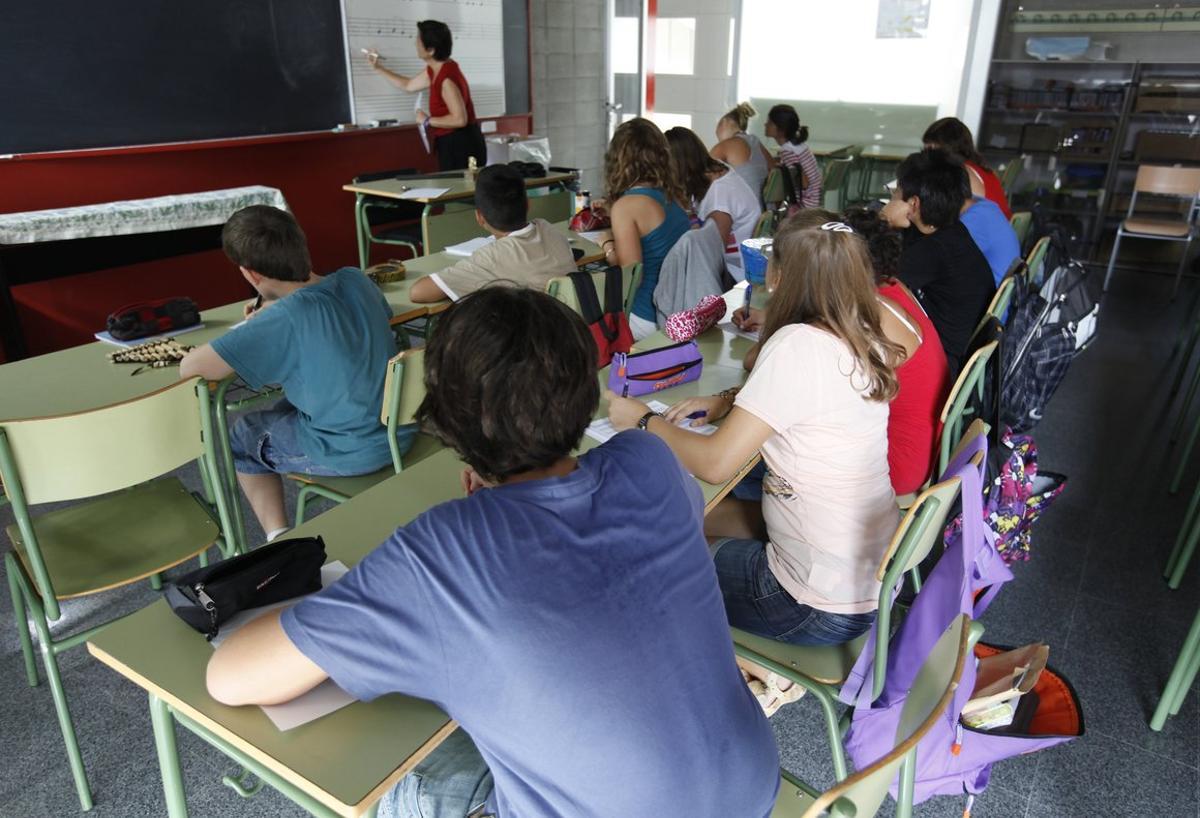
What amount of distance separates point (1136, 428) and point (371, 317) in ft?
11.6

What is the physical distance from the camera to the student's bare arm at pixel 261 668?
941 millimetres

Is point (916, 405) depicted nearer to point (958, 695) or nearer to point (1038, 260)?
point (958, 695)

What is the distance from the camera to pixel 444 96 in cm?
544

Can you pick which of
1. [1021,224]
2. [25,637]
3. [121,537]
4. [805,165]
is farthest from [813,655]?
[805,165]

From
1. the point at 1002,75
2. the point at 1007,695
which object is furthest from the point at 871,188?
the point at 1007,695

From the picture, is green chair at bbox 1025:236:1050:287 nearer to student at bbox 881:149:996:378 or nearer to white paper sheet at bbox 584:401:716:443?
student at bbox 881:149:996:378

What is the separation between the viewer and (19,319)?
397 centimetres

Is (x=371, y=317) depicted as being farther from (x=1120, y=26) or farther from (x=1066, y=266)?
(x=1120, y=26)

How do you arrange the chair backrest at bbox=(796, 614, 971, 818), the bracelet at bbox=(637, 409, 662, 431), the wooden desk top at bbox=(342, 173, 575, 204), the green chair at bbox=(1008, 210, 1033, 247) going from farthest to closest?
the wooden desk top at bbox=(342, 173, 575, 204)
the green chair at bbox=(1008, 210, 1033, 247)
the bracelet at bbox=(637, 409, 662, 431)
the chair backrest at bbox=(796, 614, 971, 818)

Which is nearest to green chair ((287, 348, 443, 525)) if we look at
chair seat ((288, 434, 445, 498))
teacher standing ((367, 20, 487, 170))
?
chair seat ((288, 434, 445, 498))

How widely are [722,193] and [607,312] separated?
168 cm

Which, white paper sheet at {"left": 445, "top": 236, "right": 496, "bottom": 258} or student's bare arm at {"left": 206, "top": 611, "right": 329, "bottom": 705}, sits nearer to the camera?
student's bare arm at {"left": 206, "top": 611, "right": 329, "bottom": 705}

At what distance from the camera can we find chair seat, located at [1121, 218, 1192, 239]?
593 centimetres

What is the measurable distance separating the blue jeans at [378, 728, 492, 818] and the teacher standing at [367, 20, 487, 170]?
4995 mm
